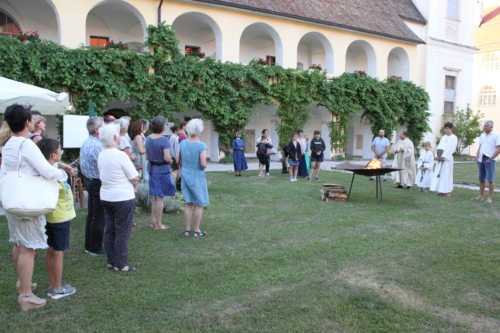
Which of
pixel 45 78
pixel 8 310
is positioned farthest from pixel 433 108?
pixel 8 310

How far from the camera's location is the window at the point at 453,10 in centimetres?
2970

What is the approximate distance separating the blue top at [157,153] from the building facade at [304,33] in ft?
39.5

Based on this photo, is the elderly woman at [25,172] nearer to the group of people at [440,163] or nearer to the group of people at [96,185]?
the group of people at [96,185]

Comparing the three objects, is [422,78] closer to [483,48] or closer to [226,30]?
[226,30]

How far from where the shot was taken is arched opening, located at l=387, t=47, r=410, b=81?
26712 mm

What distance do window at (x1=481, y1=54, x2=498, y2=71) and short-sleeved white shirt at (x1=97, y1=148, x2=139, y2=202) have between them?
1804 inches

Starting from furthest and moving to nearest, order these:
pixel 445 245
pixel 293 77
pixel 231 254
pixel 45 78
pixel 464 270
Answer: pixel 293 77 < pixel 45 78 < pixel 445 245 < pixel 231 254 < pixel 464 270

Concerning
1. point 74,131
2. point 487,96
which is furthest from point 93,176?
point 487,96

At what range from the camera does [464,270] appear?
16.7ft

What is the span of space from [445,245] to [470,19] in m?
30.1

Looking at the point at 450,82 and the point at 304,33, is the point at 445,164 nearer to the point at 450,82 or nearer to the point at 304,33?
the point at 304,33

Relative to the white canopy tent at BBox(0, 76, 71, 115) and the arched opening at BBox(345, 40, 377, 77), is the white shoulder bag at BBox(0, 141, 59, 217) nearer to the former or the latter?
the white canopy tent at BBox(0, 76, 71, 115)

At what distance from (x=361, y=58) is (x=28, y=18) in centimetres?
1915

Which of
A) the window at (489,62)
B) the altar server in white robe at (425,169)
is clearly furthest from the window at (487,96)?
the altar server in white robe at (425,169)
